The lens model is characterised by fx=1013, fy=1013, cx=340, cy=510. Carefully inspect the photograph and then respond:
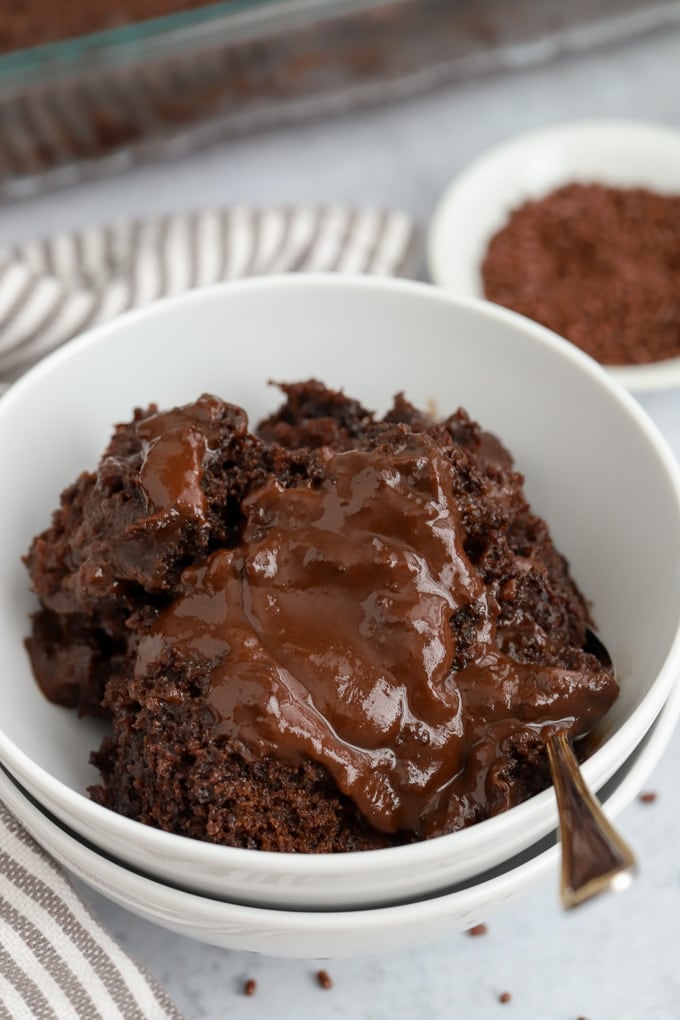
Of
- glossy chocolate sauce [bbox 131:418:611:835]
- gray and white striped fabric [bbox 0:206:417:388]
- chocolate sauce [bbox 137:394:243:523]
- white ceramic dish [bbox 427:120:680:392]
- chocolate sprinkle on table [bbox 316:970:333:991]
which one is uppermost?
white ceramic dish [bbox 427:120:680:392]

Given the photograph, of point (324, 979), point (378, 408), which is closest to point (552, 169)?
point (378, 408)

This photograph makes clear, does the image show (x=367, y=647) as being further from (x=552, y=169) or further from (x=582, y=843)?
(x=552, y=169)

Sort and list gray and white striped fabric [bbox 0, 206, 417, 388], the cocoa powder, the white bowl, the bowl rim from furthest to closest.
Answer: the cocoa powder → gray and white striped fabric [bbox 0, 206, 417, 388] → the white bowl → the bowl rim

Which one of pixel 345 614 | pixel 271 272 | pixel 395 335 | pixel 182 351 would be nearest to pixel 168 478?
pixel 345 614

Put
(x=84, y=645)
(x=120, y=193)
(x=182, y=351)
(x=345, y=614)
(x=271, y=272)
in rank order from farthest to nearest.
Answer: (x=120, y=193) → (x=271, y=272) → (x=182, y=351) → (x=84, y=645) → (x=345, y=614)

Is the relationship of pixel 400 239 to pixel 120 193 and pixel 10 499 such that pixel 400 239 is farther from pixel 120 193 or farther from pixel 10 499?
pixel 10 499

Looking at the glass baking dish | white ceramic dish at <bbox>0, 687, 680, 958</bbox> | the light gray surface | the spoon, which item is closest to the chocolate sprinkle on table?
the light gray surface

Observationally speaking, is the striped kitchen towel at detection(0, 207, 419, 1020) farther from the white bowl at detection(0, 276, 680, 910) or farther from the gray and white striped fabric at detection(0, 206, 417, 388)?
the white bowl at detection(0, 276, 680, 910)
